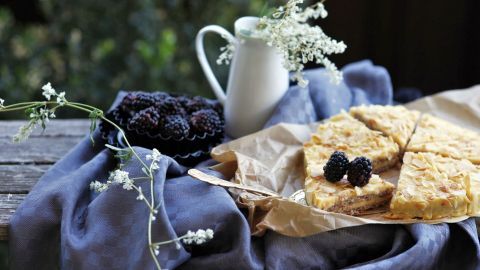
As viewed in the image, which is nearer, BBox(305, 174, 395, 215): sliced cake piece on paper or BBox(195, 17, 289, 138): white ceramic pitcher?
BBox(305, 174, 395, 215): sliced cake piece on paper

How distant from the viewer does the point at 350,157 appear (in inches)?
81.0

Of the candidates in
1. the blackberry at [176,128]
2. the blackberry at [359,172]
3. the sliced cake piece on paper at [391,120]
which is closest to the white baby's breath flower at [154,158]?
the blackberry at [176,128]

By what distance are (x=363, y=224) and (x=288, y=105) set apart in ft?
2.32

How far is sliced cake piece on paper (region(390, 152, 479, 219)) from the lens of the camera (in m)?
1.77

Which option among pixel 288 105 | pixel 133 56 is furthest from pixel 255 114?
pixel 133 56

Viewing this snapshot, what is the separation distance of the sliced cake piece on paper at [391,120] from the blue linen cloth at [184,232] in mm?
519

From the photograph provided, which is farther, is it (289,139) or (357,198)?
(289,139)

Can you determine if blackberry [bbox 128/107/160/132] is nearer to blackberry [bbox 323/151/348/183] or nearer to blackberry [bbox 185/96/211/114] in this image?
blackberry [bbox 185/96/211/114]

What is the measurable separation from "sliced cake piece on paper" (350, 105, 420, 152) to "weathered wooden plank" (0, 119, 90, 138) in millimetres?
1045

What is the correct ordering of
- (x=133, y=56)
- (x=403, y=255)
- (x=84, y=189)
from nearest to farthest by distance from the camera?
(x=403, y=255), (x=84, y=189), (x=133, y=56)

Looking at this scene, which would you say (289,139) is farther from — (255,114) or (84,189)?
(84,189)

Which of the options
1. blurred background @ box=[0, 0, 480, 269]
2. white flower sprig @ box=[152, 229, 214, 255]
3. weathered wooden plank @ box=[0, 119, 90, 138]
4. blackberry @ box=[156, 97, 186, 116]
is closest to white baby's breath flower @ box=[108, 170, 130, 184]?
white flower sprig @ box=[152, 229, 214, 255]

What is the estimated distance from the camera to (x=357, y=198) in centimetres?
185

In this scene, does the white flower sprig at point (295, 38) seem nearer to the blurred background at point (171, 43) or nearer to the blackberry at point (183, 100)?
the blackberry at point (183, 100)
